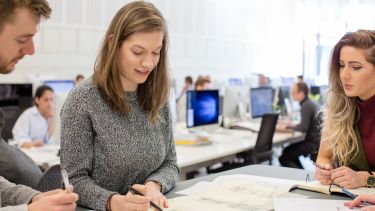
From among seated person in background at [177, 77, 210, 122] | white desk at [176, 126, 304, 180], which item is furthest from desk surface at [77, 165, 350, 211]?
seated person in background at [177, 77, 210, 122]

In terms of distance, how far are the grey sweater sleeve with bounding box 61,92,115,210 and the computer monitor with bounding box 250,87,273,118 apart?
459cm

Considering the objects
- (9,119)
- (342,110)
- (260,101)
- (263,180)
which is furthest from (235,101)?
(263,180)

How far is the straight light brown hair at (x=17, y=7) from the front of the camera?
1.30 meters

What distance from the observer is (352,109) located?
2.40m

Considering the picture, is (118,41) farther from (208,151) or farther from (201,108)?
(201,108)

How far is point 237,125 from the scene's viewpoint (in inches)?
234

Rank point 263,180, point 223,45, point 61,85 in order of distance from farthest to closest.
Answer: point 223,45 < point 61,85 < point 263,180

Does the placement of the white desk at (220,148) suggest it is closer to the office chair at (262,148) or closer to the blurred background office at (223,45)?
the office chair at (262,148)

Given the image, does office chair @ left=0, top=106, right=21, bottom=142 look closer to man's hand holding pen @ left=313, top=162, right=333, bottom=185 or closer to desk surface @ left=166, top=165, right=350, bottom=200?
desk surface @ left=166, top=165, right=350, bottom=200

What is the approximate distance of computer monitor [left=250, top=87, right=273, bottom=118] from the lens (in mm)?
6289

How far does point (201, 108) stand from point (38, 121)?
5.23 feet

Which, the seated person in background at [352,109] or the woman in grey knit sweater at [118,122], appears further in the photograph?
the seated person in background at [352,109]

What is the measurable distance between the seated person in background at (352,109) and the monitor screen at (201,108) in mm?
2432

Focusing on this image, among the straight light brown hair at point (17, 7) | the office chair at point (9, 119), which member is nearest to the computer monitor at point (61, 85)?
the office chair at point (9, 119)
